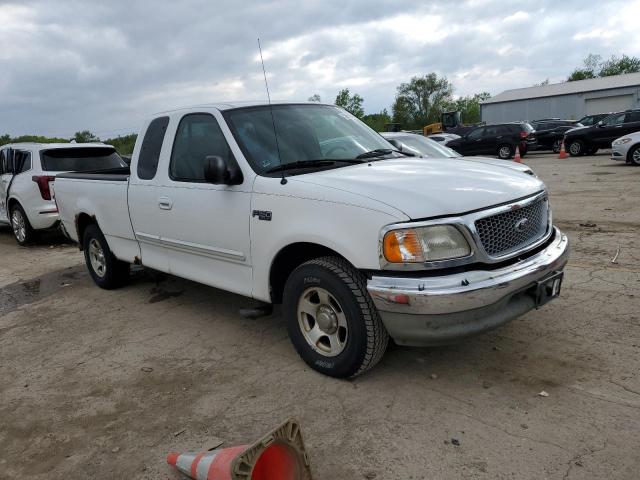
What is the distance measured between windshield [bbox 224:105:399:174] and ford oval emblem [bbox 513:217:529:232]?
1338 millimetres

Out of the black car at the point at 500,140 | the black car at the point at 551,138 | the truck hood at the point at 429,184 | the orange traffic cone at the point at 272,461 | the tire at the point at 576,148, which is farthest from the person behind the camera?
the black car at the point at 551,138

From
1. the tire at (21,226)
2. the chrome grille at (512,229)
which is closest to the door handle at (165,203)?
the chrome grille at (512,229)

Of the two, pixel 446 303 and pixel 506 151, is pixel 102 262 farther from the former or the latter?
pixel 506 151

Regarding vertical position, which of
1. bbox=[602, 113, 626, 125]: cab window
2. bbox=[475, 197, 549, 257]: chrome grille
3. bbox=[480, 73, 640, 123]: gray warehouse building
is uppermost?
bbox=[480, 73, 640, 123]: gray warehouse building

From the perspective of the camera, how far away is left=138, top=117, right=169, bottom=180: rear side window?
4844 mm

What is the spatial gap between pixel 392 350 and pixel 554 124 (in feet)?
84.5

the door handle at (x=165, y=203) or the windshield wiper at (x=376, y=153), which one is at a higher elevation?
the windshield wiper at (x=376, y=153)

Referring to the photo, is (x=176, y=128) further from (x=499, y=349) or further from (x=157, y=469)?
(x=499, y=349)

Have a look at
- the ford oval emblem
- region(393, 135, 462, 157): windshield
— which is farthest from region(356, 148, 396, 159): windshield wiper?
region(393, 135, 462, 157): windshield

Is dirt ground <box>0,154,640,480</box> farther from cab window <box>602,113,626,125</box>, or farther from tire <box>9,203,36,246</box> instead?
cab window <box>602,113,626,125</box>

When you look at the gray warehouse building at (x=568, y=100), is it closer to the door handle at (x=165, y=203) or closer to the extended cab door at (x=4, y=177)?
the extended cab door at (x=4, y=177)

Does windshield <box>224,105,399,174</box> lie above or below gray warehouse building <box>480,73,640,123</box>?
below

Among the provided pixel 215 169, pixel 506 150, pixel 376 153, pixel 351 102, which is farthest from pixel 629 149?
pixel 351 102

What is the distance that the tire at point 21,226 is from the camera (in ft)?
31.3
